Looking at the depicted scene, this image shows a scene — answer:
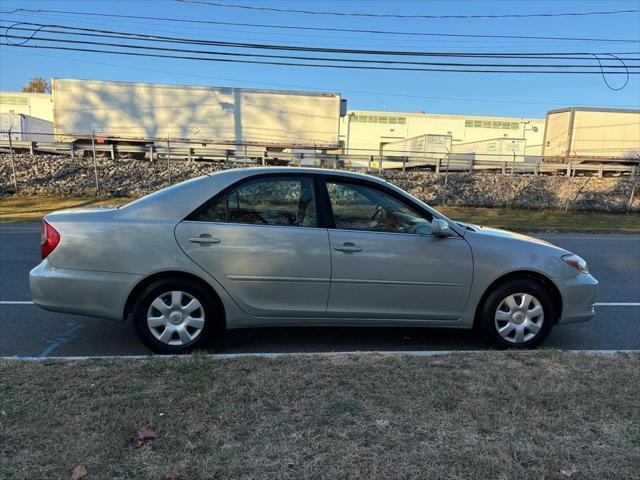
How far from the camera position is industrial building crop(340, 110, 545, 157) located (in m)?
49.8

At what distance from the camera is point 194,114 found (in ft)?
78.1

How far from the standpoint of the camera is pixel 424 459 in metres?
2.46

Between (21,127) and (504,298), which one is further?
(21,127)

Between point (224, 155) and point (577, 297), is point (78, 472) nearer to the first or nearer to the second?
point (577, 297)

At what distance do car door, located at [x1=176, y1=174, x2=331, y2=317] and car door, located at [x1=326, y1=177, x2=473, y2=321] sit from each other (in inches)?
6.4

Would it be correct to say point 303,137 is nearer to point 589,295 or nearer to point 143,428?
point 589,295

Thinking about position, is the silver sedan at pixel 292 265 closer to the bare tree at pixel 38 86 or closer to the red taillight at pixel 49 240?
the red taillight at pixel 49 240

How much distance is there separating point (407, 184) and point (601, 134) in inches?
458

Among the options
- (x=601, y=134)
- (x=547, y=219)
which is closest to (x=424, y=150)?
(x=601, y=134)

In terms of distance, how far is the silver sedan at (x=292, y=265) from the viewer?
13.3 ft

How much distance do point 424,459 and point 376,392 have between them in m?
0.74

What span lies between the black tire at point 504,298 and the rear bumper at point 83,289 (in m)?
2.92

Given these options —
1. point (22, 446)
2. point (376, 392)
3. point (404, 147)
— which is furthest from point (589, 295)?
point (404, 147)

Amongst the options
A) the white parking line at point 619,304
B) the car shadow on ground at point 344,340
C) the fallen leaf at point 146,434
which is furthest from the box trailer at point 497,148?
the fallen leaf at point 146,434
